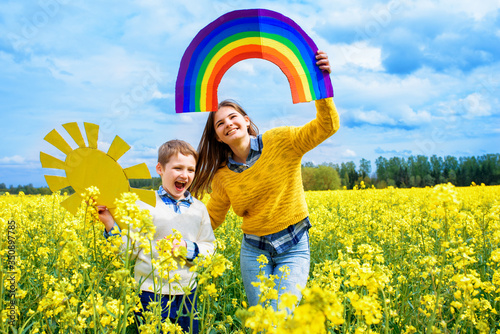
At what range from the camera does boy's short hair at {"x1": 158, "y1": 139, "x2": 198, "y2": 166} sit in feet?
9.05

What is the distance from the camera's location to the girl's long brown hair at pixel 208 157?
3.26 m

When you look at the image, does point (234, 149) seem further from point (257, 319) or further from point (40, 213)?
point (40, 213)

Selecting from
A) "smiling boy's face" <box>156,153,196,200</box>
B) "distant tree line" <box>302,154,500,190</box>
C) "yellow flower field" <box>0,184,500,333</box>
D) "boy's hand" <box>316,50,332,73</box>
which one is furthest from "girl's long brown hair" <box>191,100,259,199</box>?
"distant tree line" <box>302,154,500,190</box>

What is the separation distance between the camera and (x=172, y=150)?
2.76 m

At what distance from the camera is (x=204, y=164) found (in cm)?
331

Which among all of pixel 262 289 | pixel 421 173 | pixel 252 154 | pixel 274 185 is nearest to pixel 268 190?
pixel 274 185

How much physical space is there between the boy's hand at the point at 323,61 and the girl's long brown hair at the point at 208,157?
2.96 feet

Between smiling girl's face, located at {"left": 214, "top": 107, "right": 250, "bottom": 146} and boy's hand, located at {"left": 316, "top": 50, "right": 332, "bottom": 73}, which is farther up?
boy's hand, located at {"left": 316, "top": 50, "right": 332, "bottom": 73}

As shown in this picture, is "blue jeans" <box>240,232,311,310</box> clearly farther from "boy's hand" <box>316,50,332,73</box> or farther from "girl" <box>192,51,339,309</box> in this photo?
"boy's hand" <box>316,50,332,73</box>

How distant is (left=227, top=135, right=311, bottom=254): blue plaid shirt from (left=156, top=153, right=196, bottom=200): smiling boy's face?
0.54m

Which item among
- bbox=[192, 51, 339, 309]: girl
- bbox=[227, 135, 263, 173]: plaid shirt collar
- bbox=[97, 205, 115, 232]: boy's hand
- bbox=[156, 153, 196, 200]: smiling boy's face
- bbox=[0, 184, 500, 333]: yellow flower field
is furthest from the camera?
bbox=[227, 135, 263, 173]: plaid shirt collar

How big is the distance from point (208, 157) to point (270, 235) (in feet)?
3.31

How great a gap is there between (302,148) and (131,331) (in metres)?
2.16

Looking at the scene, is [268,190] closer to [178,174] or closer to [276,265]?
[276,265]
